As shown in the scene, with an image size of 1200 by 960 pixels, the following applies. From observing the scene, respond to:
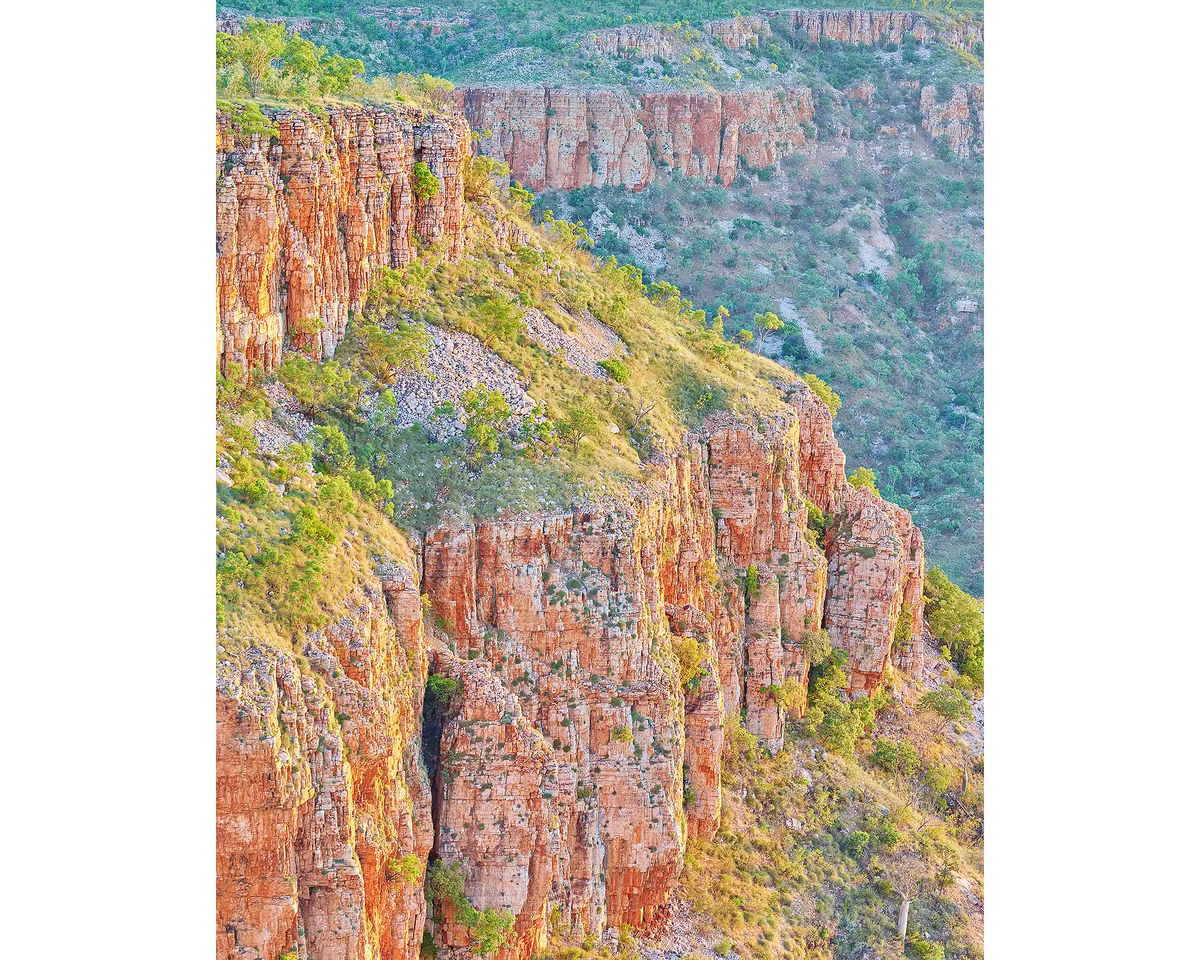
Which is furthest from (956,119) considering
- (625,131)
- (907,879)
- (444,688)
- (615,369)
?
(444,688)

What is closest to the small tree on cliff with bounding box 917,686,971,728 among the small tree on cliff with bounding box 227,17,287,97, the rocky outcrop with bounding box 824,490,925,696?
the rocky outcrop with bounding box 824,490,925,696

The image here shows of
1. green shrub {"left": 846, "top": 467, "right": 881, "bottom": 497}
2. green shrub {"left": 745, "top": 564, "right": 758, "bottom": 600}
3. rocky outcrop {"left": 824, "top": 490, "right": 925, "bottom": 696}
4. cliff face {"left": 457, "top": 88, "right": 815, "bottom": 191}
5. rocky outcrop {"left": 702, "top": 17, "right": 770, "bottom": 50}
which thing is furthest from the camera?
rocky outcrop {"left": 702, "top": 17, "right": 770, "bottom": 50}

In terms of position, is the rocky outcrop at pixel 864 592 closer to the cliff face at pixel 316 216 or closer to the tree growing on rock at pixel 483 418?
the tree growing on rock at pixel 483 418

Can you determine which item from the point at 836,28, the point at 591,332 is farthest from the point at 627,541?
the point at 836,28

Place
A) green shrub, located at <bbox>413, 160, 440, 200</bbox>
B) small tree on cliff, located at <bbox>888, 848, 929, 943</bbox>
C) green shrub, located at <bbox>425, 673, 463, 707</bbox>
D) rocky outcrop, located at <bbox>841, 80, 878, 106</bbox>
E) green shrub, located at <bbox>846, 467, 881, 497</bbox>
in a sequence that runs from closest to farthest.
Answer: green shrub, located at <bbox>425, 673, 463, 707</bbox>, green shrub, located at <bbox>413, 160, 440, 200</bbox>, small tree on cliff, located at <bbox>888, 848, 929, 943</bbox>, green shrub, located at <bbox>846, 467, 881, 497</bbox>, rocky outcrop, located at <bbox>841, 80, 878, 106</bbox>

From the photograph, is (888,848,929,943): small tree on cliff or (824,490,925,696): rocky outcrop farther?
(824,490,925,696): rocky outcrop

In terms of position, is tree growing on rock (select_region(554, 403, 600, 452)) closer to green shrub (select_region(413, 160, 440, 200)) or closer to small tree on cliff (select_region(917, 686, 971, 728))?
green shrub (select_region(413, 160, 440, 200))
